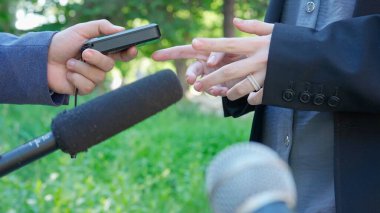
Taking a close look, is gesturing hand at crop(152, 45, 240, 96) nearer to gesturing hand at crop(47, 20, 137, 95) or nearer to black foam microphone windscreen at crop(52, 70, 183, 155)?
gesturing hand at crop(47, 20, 137, 95)

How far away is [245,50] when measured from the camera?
1.44 meters


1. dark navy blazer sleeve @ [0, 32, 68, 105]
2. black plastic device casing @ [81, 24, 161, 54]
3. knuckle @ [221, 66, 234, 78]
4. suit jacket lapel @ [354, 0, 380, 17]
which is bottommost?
dark navy blazer sleeve @ [0, 32, 68, 105]

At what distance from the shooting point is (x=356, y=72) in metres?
1.42

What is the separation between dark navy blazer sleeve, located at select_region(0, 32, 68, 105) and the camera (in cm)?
169

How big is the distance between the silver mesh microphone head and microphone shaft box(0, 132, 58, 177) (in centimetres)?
45

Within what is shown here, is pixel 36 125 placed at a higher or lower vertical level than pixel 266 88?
lower

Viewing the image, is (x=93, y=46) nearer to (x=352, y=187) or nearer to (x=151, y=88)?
(x=151, y=88)

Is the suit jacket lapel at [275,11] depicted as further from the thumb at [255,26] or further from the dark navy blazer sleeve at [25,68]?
the dark navy blazer sleeve at [25,68]

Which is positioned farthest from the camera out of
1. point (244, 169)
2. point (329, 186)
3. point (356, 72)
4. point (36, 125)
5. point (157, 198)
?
point (36, 125)

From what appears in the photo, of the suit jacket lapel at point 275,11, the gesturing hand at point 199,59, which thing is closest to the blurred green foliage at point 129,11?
the suit jacket lapel at point 275,11

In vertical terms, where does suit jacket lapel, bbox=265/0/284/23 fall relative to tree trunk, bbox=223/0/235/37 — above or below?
above

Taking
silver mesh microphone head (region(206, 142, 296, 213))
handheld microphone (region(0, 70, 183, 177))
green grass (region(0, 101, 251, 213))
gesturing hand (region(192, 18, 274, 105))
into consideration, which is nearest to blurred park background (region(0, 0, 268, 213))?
green grass (region(0, 101, 251, 213))

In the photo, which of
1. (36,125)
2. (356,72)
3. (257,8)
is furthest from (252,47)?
(257,8)

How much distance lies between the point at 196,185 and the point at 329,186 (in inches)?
132
